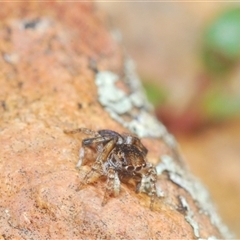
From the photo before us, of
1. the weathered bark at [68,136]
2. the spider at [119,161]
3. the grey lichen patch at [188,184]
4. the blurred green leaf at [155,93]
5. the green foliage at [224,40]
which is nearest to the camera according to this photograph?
the weathered bark at [68,136]

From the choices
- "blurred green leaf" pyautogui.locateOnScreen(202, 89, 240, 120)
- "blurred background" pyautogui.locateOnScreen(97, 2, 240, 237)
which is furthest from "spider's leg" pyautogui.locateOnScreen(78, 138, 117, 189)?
"blurred green leaf" pyautogui.locateOnScreen(202, 89, 240, 120)

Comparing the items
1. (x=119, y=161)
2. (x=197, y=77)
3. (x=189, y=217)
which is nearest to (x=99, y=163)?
(x=119, y=161)

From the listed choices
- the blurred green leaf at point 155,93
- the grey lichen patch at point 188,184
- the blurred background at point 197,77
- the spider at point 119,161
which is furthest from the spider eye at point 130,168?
the blurred green leaf at point 155,93

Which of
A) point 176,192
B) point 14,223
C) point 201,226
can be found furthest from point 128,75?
point 14,223

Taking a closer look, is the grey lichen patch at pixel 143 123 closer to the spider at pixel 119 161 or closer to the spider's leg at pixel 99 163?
the spider at pixel 119 161

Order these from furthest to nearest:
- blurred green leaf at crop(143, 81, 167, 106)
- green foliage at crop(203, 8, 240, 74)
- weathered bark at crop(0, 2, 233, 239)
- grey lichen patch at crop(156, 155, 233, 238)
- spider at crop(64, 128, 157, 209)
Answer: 1. blurred green leaf at crop(143, 81, 167, 106)
2. green foliage at crop(203, 8, 240, 74)
3. grey lichen patch at crop(156, 155, 233, 238)
4. spider at crop(64, 128, 157, 209)
5. weathered bark at crop(0, 2, 233, 239)

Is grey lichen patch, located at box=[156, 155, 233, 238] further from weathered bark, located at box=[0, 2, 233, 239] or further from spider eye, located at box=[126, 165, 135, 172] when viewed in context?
Answer: spider eye, located at box=[126, 165, 135, 172]
